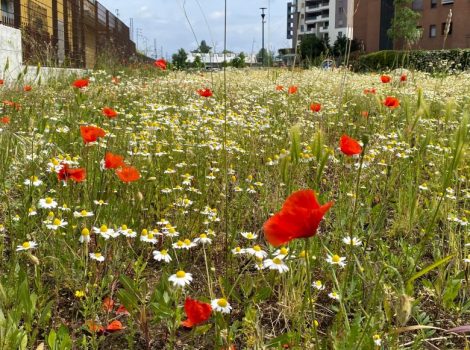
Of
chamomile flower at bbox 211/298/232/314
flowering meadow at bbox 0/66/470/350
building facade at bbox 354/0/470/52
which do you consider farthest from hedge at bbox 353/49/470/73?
building facade at bbox 354/0/470/52

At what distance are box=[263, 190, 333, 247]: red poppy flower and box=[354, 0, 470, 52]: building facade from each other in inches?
1535

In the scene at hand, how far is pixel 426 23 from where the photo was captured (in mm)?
44781

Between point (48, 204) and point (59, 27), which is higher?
point (59, 27)

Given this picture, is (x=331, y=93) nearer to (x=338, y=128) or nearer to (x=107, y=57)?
(x=338, y=128)

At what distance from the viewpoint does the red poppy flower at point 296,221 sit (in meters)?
0.97

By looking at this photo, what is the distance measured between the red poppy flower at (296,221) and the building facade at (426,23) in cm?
3898

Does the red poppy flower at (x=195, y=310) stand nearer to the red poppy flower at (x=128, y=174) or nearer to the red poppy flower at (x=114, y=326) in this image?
the red poppy flower at (x=114, y=326)

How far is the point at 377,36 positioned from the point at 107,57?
4236 cm

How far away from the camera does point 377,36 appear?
158 ft

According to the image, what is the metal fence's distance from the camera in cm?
975

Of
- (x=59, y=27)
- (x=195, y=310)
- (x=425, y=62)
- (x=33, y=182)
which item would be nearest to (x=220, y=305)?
(x=195, y=310)

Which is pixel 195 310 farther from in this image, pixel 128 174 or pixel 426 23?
pixel 426 23

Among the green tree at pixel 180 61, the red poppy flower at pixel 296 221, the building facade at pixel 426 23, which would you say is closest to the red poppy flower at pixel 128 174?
the red poppy flower at pixel 296 221

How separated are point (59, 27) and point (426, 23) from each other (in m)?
40.3
